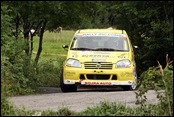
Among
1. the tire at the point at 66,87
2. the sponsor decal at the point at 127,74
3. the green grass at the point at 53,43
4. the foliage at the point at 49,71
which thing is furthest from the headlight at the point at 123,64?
the green grass at the point at 53,43

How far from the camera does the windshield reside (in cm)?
1417

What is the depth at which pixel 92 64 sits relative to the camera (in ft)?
43.6

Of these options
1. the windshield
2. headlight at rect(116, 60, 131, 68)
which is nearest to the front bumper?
headlight at rect(116, 60, 131, 68)

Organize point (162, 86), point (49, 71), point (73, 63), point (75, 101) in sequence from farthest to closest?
point (49, 71) < point (73, 63) < point (75, 101) < point (162, 86)

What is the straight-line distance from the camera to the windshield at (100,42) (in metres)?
14.2

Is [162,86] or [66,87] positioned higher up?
[162,86]

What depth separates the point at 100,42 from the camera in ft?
47.3

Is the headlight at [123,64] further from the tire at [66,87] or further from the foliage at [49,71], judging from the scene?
the foliage at [49,71]

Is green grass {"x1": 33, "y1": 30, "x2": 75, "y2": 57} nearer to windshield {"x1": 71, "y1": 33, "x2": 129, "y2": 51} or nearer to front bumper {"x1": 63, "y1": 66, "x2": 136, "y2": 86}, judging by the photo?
windshield {"x1": 71, "y1": 33, "x2": 129, "y2": 51}

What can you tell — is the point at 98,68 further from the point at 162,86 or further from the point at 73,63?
the point at 162,86

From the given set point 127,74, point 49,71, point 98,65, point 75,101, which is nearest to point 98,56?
point 98,65

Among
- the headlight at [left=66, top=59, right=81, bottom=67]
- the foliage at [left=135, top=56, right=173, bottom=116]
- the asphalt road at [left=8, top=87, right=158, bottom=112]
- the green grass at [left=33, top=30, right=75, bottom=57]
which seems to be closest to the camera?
the foliage at [left=135, top=56, right=173, bottom=116]

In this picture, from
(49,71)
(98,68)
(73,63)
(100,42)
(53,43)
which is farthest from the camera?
(53,43)

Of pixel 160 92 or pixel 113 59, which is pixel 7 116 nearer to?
pixel 160 92
